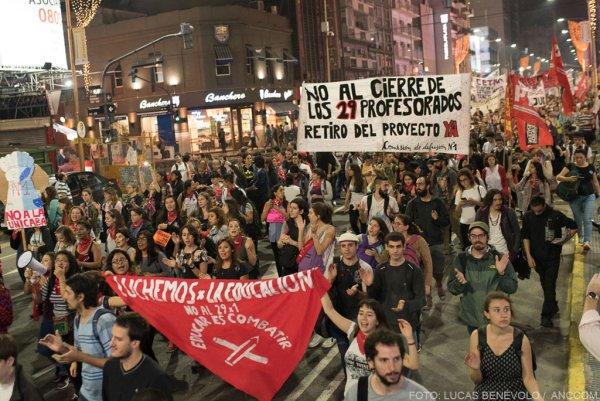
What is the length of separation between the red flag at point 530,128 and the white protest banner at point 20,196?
9061 mm

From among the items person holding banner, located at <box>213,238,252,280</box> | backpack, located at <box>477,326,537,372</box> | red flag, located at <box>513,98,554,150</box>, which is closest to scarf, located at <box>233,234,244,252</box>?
person holding banner, located at <box>213,238,252,280</box>

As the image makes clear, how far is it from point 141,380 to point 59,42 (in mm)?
31288

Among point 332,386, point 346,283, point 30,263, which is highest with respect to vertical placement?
point 30,263

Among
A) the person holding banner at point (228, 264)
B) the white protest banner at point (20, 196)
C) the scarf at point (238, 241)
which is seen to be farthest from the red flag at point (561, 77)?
the white protest banner at point (20, 196)

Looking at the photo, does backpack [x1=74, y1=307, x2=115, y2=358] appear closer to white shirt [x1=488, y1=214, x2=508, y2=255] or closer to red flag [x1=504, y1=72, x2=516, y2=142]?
white shirt [x1=488, y1=214, x2=508, y2=255]

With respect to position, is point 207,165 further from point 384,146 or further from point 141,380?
point 141,380

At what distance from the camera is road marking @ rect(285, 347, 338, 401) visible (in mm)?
6543

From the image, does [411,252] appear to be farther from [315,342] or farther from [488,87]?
[488,87]

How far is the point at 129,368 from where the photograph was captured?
4.33 metres

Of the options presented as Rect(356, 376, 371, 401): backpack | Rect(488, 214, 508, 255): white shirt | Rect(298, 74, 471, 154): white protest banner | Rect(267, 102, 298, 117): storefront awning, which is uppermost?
Rect(267, 102, 298, 117): storefront awning

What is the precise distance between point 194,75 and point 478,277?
41.5 meters

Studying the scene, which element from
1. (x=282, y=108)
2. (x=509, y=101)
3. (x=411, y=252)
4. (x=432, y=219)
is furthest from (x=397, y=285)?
(x=282, y=108)

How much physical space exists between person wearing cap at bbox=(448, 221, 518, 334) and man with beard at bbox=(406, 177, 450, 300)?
2726 mm

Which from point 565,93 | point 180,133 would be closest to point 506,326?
point 565,93
